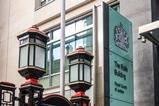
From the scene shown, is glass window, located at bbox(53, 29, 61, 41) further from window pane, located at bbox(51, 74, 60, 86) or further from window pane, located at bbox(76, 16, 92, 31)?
window pane, located at bbox(51, 74, 60, 86)

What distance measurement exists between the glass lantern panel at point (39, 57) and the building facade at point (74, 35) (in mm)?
2957

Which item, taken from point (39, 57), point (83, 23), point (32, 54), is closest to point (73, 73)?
point (39, 57)

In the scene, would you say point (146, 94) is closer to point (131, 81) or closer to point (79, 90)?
point (131, 81)

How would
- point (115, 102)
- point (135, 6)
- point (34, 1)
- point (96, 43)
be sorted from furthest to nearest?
point (34, 1) → point (135, 6) → point (96, 43) → point (115, 102)

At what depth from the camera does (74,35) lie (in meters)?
17.2

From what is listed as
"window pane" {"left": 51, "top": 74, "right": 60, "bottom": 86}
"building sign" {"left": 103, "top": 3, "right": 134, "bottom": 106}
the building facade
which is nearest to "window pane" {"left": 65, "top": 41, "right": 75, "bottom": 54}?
the building facade

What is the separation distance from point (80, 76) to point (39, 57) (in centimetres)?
165

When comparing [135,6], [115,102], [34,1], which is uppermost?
[34,1]

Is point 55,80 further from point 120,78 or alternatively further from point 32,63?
point 32,63

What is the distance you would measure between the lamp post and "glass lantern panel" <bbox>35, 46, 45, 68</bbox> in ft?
5.03

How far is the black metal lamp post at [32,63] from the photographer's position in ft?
23.0

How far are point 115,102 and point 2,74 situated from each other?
13381 millimetres

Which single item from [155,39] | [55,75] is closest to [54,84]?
[55,75]

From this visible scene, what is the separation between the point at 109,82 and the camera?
10.1 meters
